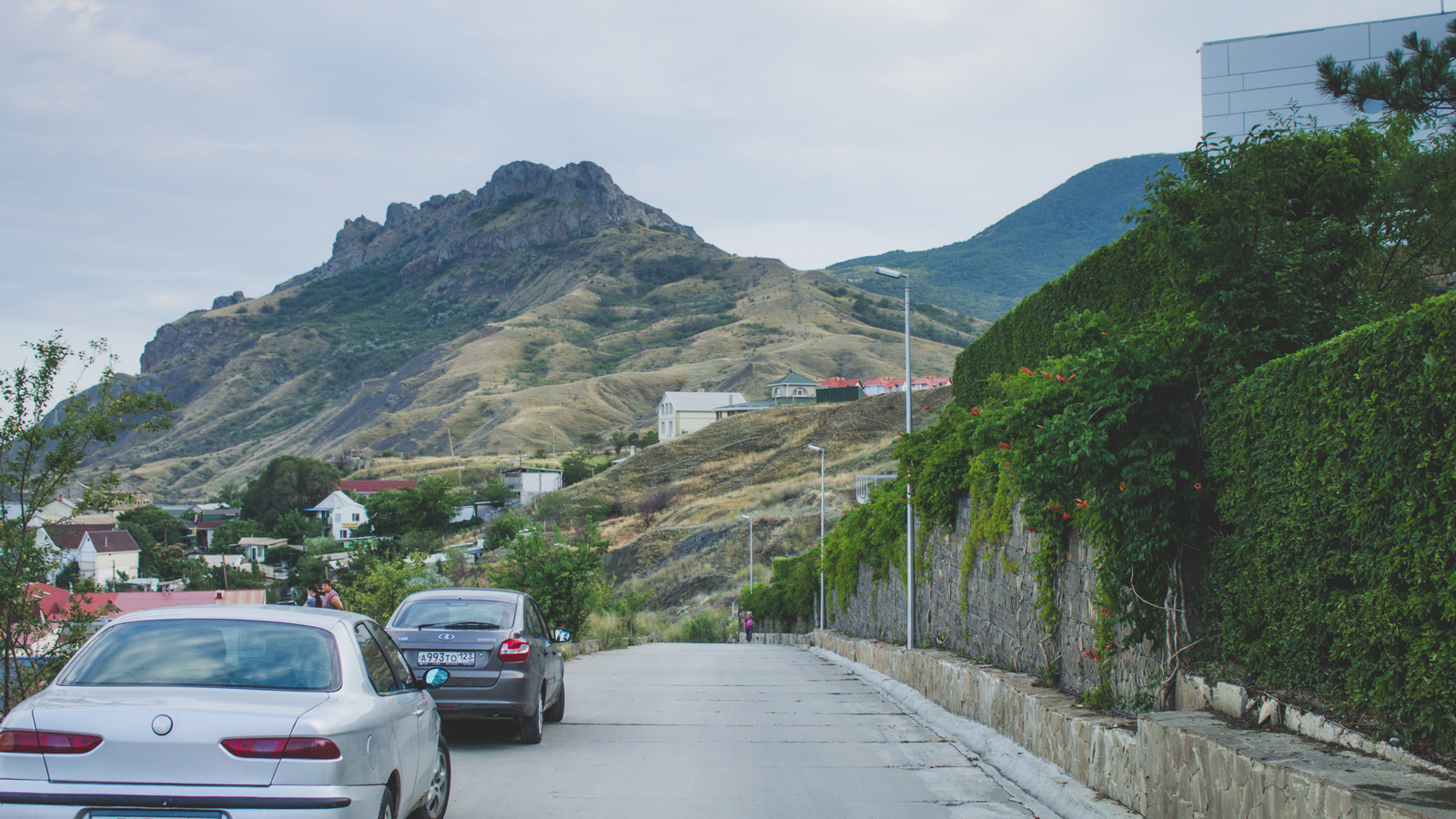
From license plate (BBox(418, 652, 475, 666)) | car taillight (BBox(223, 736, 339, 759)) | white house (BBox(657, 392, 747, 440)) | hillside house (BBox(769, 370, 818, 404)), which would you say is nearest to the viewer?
car taillight (BBox(223, 736, 339, 759))

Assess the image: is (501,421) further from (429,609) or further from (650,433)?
(429,609)

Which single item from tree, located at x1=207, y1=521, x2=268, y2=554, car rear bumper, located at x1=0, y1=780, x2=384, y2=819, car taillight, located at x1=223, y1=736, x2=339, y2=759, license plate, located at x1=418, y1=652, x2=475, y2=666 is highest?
car taillight, located at x1=223, y1=736, x2=339, y2=759

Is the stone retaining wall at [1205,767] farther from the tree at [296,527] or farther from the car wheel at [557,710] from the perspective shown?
the tree at [296,527]

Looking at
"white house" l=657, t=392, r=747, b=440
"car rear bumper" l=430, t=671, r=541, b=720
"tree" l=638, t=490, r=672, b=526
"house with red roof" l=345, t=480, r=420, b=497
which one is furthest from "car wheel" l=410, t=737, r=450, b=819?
"white house" l=657, t=392, r=747, b=440

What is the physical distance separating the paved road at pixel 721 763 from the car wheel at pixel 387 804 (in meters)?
1.74

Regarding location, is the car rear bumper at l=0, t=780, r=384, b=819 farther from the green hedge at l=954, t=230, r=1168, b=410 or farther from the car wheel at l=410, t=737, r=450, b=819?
the green hedge at l=954, t=230, r=1168, b=410

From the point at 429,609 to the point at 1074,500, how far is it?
6660 mm

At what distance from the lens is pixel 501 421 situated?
144m

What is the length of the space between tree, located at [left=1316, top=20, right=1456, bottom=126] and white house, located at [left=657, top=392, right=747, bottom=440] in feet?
348

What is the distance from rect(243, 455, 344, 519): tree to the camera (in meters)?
108

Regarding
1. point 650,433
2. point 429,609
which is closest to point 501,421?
point 650,433

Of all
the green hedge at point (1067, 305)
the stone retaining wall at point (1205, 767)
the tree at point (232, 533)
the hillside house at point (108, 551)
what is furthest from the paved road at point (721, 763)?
the tree at point (232, 533)

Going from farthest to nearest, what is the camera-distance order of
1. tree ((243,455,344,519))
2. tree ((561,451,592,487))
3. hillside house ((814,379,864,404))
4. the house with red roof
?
the house with red roof < tree ((243,455,344,519)) < hillside house ((814,379,864,404)) < tree ((561,451,592,487))

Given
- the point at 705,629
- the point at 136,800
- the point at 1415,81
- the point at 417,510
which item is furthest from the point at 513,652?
the point at 417,510
